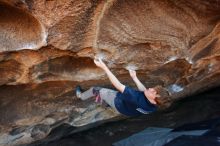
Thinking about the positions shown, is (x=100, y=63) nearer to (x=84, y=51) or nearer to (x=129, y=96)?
(x=84, y=51)

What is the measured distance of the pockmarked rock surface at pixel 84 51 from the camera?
6.76ft

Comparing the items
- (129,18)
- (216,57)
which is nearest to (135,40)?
(129,18)

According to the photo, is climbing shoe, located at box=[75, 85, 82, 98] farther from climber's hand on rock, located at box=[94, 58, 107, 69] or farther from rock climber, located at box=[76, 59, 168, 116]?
climber's hand on rock, located at box=[94, 58, 107, 69]

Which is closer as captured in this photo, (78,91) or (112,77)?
(112,77)

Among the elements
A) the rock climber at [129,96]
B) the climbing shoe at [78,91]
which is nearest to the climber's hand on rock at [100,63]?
the rock climber at [129,96]

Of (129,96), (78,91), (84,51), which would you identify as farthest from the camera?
(78,91)

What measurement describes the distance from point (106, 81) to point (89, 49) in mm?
408

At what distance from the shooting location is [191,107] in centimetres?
326

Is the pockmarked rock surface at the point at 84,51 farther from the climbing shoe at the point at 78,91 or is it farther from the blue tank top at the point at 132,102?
the blue tank top at the point at 132,102

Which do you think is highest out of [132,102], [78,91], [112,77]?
[78,91]

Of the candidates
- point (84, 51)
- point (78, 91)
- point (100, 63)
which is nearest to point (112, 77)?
point (100, 63)

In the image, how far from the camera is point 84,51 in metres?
2.29

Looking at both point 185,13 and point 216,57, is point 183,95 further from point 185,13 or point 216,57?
point 185,13

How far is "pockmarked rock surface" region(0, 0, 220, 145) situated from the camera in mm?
2061
